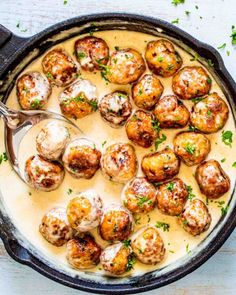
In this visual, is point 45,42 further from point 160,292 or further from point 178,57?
point 160,292

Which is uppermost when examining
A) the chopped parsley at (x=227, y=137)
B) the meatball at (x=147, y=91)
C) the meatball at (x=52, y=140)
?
the meatball at (x=147, y=91)

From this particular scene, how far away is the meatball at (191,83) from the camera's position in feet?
9.81

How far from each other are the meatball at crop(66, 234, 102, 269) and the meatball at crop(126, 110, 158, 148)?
1.53 feet

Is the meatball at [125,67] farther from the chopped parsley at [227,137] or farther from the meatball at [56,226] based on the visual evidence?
the meatball at [56,226]

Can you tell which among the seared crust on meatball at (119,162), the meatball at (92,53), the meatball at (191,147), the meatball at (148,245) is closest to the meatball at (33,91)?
the meatball at (92,53)

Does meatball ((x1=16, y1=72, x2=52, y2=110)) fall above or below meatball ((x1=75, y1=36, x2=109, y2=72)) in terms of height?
below

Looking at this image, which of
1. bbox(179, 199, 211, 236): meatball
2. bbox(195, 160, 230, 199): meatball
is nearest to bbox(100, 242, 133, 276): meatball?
bbox(179, 199, 211, 236): meatball

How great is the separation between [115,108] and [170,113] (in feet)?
0.73

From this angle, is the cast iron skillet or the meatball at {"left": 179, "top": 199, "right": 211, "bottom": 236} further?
the meatball at {"left": 179, "top": 199, "right": 211, "bottom": 236}

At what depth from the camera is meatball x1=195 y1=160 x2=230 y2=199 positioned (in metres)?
2.99

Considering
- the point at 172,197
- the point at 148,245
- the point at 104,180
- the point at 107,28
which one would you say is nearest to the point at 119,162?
the point at 104,180

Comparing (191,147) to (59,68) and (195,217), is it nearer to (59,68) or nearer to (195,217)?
(195,217)

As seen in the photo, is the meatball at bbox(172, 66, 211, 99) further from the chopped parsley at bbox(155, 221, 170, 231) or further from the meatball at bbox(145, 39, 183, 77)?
the chopped parsley at bbox(155, 221, 170, 231)

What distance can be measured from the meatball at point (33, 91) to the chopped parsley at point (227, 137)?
741 mm
